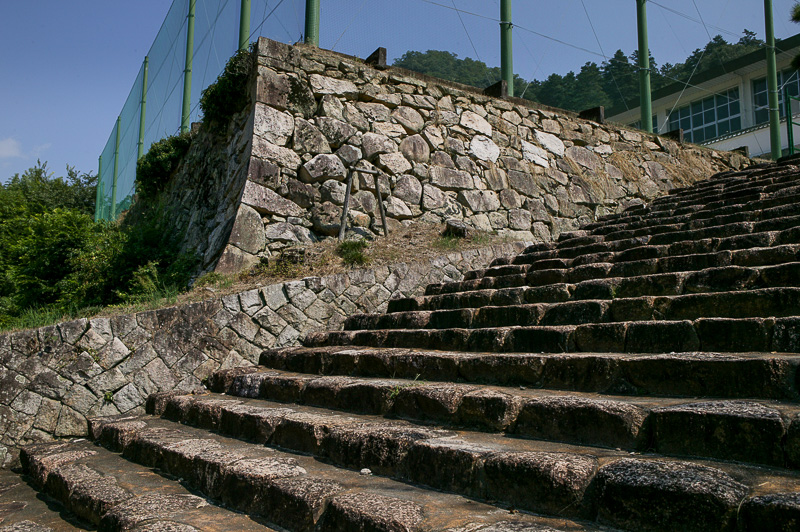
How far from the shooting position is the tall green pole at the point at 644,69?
468 inches

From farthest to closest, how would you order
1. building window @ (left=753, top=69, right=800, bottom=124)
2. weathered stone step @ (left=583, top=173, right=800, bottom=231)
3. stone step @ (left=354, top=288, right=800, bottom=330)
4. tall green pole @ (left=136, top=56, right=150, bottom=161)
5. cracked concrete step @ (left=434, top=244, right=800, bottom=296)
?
building window @ (left=753, top=69, right=800, bottom=124)
tall green pole @ (left=136, top=56, right=150, bottom=161)
weathered stone step @ (left=583, top=173, right=800, bottom=231)
cracked concrete step @ (left=434, top=244, right=800, bottom=296)
stone step @ (left=354, top=288, right=800, bottom=330)

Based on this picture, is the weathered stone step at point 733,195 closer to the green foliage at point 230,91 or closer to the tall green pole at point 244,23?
the green foliage at point 230,91

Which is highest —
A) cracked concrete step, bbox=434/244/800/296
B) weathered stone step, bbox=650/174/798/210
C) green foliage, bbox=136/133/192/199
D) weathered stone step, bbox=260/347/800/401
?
green foliage, bbox=136/133/192/199

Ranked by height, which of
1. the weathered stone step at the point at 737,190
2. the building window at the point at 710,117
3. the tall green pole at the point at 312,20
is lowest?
the weathered stone step at the point at 737,190

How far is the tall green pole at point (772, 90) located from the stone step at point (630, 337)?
12.4 m

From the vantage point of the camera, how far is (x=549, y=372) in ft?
10.3

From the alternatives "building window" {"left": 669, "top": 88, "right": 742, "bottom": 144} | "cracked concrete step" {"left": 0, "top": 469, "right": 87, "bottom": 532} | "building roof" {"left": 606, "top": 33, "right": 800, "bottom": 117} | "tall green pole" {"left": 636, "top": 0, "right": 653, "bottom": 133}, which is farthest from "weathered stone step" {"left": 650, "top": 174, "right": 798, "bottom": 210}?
"building window" {"left": 669, "top": 88, "right": 742, "bottom": 144}

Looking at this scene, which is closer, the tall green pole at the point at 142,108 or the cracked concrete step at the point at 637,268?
the cracked concrete step at the point at 637,268

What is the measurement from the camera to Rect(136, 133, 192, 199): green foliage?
1063 cm

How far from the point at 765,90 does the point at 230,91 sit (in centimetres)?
1819

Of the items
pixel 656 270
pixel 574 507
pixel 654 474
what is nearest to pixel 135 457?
pixel 574 507

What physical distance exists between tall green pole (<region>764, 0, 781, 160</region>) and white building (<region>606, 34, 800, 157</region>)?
2.51m

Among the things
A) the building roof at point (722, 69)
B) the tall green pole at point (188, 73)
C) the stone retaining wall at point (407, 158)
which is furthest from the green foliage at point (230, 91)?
the building roof at point (722, 69)

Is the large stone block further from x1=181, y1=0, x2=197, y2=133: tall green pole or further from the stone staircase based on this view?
x1=181, y1=0, x2=197, y2=133: tall green pole
